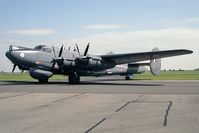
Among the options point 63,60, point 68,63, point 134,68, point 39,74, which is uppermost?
point 63,60

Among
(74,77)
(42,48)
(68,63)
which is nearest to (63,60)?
(68,63)

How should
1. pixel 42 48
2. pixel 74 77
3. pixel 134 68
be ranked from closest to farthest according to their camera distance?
pixel 42 48 → pixel 74 77 → pixel 134 68

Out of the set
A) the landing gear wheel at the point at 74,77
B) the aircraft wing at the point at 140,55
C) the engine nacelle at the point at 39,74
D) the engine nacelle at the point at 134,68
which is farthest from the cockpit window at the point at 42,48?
the engine nacelle at the point at 134,68

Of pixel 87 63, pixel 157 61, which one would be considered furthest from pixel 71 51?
pixel 157 61

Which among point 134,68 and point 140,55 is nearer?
point 140,55

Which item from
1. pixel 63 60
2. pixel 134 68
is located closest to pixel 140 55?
pixel 63 60

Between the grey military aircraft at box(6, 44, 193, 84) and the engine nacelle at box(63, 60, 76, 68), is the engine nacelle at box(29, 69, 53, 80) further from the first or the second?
the engine nacelle at box(63, 60, 76, 68)

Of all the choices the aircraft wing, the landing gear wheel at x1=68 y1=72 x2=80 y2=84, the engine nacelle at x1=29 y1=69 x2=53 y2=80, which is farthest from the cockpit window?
the aircraft wing

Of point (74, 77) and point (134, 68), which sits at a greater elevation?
point (134, 68)

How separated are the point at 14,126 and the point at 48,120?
1231mm

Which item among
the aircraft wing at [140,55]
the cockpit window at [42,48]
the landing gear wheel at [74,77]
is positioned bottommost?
the landing gear wheel at [74,77]

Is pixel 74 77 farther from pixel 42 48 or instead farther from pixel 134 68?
pixel 134 68

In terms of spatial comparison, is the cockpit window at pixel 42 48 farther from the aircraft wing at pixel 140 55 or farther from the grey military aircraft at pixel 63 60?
the aircraft wing at pixel 140 55

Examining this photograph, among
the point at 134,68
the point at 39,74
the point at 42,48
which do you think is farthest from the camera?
the point at 134,68
